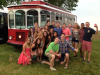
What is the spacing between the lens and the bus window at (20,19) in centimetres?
662

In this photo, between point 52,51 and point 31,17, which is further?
point 31,17

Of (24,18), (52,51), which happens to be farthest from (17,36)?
(52,51)

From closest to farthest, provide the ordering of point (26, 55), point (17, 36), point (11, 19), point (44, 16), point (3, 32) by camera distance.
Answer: point (26, 55)
point (44, 16)
point (17, 36)
point (11, 19)
point (3, 32)

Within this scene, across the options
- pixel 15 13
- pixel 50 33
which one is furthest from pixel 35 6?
pixel 50 33

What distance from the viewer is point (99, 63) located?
5.49 metres

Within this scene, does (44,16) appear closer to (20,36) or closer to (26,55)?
(20,36)

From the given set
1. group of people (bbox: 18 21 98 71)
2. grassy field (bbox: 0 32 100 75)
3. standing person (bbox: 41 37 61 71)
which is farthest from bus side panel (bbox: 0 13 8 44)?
standing person (bbox: 41 37 61 71)

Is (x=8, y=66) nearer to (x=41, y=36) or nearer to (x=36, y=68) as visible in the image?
(x=36, y=68)

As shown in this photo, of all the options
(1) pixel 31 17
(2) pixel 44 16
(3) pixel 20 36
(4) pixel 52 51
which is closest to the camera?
(4) pixel 52 51

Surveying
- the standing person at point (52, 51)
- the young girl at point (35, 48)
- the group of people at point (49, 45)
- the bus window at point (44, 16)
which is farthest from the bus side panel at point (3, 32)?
the standing person at point (52, 51)

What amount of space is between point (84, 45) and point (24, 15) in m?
3.57

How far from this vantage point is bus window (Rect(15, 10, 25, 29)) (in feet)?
21.7

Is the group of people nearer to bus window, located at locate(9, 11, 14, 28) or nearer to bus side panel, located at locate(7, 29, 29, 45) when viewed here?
bus side panel, located at locate(7, 29, 29, 45)

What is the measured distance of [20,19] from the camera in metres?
6.70
